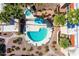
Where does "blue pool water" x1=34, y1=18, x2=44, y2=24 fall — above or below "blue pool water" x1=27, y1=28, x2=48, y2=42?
above

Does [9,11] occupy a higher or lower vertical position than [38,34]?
higher

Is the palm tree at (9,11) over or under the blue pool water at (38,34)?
over

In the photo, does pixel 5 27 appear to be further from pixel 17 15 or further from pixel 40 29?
pixel 40 29

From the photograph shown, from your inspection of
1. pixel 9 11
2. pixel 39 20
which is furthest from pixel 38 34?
pixel 9 11

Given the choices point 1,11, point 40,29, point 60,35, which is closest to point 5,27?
point 1,11

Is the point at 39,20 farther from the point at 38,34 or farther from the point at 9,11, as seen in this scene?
the point at 9,11

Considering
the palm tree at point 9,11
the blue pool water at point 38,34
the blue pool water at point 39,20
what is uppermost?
the palm tree at point 9,11

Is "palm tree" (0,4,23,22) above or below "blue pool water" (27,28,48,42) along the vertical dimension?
above

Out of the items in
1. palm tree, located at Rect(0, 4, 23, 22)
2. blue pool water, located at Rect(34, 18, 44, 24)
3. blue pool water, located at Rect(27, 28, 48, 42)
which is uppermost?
palm tree, located at Rect(0, 4, 23, 22)
